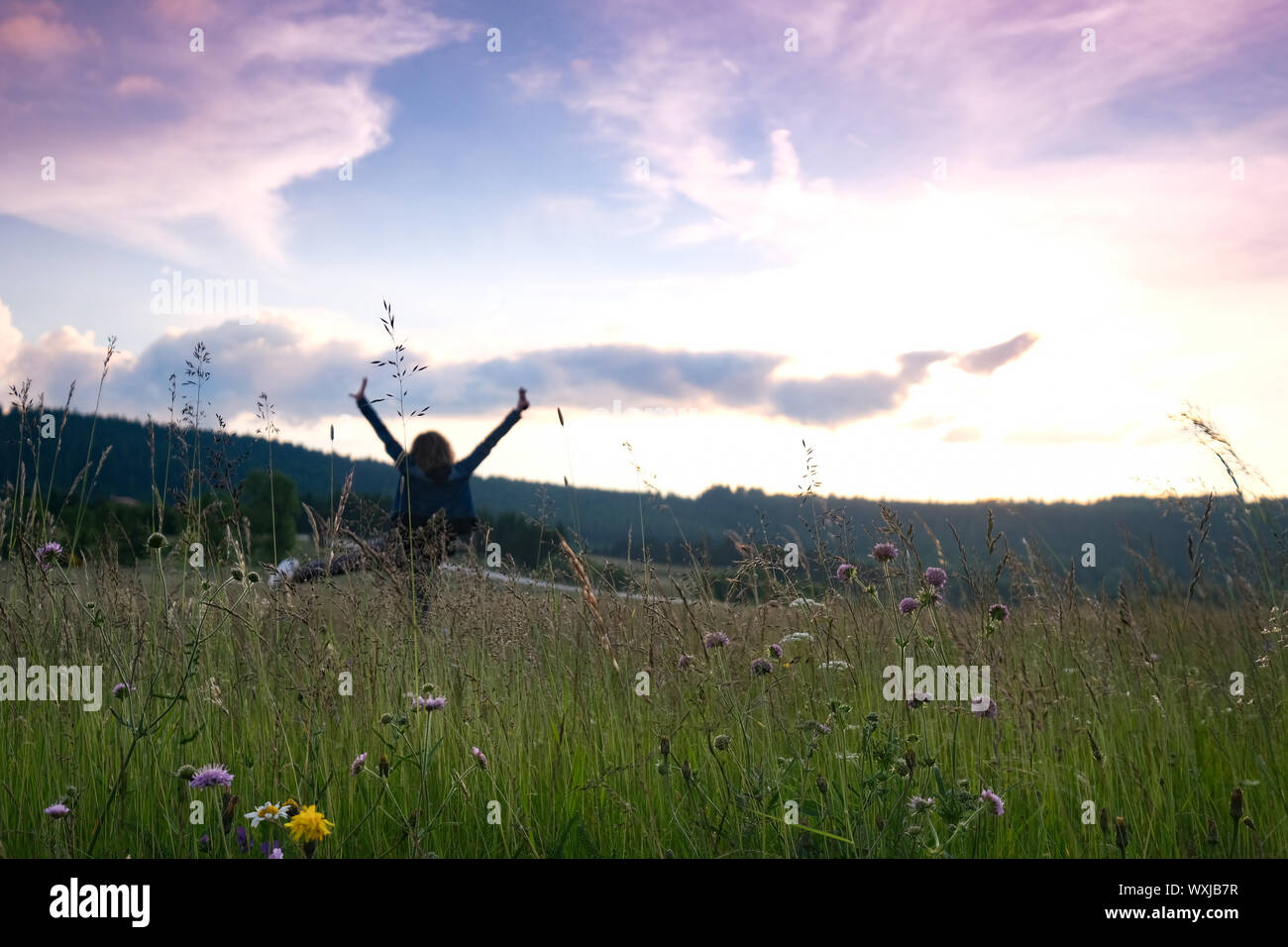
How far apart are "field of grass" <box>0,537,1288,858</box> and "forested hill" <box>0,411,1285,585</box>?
0.38 meters

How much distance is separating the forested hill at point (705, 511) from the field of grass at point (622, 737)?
1.24ft

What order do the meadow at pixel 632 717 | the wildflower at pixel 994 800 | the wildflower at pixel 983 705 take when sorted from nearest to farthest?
the wildflower at pixel 994 800
the meadow at pixel 632 717
the wildflower at pixel 983 705

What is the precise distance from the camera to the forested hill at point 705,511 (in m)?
3.67

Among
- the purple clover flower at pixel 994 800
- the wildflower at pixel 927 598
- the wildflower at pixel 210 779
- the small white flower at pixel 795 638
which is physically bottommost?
the purple clover flower at pixel 994 800

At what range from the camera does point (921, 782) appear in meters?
2.50

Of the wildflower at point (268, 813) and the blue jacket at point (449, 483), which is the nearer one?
the wildflower at point (268, 813)

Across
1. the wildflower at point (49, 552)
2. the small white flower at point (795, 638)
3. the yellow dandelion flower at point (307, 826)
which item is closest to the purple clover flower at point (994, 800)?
the small white flower at point (795, 638)

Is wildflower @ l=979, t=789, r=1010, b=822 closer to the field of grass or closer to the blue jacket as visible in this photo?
the field of grass

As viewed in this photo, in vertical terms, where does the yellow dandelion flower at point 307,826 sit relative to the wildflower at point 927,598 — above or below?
below

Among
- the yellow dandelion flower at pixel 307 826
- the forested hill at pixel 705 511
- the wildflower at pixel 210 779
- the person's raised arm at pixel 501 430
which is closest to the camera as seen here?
the yellow dandelion flower at pixel 307 826

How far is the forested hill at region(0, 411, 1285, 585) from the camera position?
3.67 metres

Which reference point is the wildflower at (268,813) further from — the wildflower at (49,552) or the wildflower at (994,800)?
the wildflower at (994,800)
